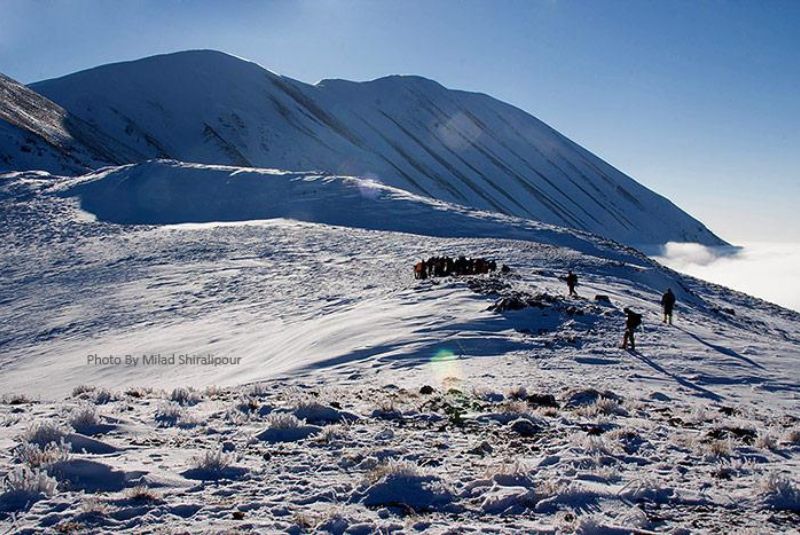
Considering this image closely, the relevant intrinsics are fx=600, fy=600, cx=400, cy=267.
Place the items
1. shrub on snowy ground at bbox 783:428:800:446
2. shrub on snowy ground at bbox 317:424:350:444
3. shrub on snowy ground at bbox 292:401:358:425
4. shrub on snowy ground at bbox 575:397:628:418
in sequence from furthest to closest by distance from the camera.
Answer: shrub on snowy ground at bbox 575:397:628:418, shrub on snowy ground at bbox 292:401:358:425, shrub on snowy ground at bbox 783:428:800:446, shrub on snowy ground at bbox 317:424:350:444

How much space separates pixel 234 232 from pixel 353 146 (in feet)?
218

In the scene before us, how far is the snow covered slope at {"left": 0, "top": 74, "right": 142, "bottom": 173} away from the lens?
5428 cm

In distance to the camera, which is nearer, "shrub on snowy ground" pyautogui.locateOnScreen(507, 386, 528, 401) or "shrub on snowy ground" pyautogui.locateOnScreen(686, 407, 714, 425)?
"shrub on snowy ground" pyautogui.locateOnScreen(686, 407, 714, 425)

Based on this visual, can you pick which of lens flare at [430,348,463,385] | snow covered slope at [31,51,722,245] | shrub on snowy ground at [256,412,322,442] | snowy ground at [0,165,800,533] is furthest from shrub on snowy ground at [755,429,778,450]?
snow covered slope at [31,51,722,245]

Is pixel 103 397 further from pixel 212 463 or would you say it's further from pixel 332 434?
pixel 212 463

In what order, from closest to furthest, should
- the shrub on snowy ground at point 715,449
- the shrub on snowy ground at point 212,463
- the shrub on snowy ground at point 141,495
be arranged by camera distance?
the shrub on snowy ground at point 141,495, the shrub on snowy ground at point 212,463, the shrub on snowy ground at point 715,449

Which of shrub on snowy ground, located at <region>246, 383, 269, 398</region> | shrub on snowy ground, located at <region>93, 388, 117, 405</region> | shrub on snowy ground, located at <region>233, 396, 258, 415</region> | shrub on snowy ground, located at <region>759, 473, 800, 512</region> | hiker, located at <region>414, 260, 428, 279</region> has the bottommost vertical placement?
shrub on snowy ground, located at <region>93, 388, 117, 405</region>

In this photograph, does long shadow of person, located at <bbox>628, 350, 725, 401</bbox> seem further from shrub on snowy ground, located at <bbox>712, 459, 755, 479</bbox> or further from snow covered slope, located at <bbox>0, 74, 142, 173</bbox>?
snow covered slope, located at <bbox>0, 74, 142, 173</bbox>

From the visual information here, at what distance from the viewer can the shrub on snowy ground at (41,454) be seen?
6199mm

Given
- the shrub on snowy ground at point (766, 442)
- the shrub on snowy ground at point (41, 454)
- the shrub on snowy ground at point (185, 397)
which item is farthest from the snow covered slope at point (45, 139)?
the shrub on snowy ground at point (766, 442)

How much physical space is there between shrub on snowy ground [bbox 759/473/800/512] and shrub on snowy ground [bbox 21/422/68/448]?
7557mm

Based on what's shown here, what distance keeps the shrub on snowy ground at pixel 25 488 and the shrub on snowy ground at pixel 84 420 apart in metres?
2.20

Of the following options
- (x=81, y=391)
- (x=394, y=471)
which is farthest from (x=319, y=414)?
(x=81, y=391)

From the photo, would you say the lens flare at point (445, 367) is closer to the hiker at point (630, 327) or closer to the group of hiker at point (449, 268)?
the hiker at point (630, 327)
